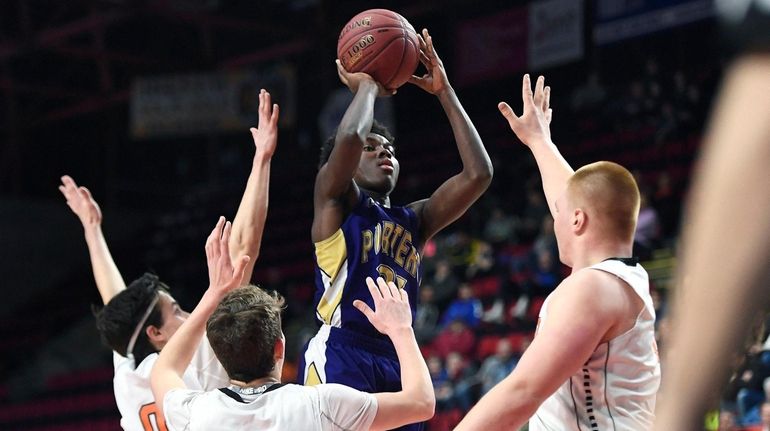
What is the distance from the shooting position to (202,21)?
1789cm

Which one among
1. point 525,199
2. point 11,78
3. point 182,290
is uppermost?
point 11,78

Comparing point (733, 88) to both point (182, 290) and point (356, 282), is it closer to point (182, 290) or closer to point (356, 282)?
point (356, 282)

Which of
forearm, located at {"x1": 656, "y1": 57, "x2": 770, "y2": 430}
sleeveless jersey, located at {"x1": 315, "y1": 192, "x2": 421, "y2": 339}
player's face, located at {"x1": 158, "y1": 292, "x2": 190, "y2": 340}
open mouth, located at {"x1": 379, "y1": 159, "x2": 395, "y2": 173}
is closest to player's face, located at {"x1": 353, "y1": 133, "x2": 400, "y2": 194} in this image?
open mouth, located at {"x1": 379, "y1": 159, "x2": 395, "y2": 173}

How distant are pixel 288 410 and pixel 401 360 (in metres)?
0.35

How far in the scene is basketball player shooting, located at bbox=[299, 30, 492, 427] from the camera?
392 centimetres

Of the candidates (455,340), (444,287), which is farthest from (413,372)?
(444,287)

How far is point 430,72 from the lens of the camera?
14.3 ft

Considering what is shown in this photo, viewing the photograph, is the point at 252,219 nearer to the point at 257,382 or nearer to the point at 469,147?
the point at 469,147

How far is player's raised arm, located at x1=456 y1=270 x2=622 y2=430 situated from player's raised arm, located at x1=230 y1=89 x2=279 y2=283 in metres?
1.73

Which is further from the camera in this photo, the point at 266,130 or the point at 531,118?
the point at 266,130

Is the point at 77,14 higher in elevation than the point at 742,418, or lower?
higher

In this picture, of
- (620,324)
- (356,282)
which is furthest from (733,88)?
(356,282)

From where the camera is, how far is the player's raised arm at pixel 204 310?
3.27 m

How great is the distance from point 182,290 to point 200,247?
159 centimetres
